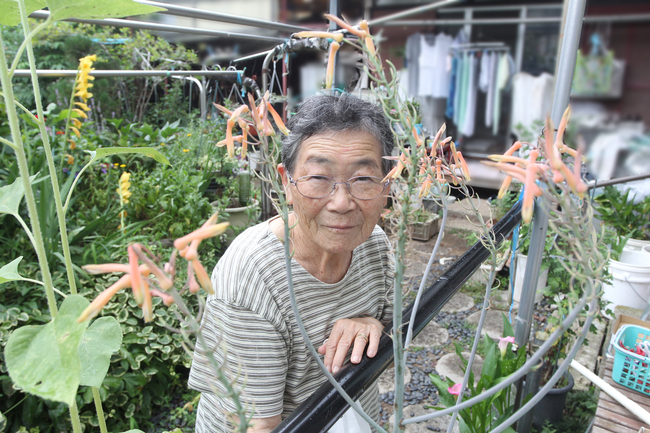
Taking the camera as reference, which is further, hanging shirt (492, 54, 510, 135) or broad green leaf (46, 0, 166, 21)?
hanging shirt (492, 54, 510, 135)

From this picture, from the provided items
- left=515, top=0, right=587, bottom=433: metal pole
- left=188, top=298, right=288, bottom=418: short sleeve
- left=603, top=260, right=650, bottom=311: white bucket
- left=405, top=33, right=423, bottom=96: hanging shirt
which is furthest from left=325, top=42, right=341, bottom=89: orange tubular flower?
left=405, top=33, right=423, bottom=96: hanging shirt

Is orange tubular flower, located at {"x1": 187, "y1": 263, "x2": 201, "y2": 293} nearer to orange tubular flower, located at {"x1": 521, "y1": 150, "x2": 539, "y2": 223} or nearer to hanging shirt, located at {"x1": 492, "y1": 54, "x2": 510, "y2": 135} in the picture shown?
orange tubular flower, located at {"x1": 521, "y1": 150, "x2": 539, "y2": 223}

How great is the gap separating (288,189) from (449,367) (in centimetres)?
263

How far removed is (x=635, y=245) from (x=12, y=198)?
4.79m

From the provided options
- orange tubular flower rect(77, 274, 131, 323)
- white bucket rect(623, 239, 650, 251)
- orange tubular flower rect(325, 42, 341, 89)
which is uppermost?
orange tubular flower rect(325, 42, 341, 89)

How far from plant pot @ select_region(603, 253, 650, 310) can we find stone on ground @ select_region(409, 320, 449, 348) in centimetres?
135

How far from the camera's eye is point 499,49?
6.22m

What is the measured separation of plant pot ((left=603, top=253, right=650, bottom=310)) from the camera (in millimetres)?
3412

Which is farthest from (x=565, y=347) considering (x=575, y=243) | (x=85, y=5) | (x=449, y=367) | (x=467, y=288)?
(x=85, y=5)

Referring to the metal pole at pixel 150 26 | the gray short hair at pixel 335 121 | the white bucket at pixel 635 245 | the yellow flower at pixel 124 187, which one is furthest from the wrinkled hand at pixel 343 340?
the white bucket at pixel 635 245

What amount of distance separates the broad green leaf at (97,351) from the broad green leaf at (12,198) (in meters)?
0.26

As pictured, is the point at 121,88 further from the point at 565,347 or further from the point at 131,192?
the point at 565,347

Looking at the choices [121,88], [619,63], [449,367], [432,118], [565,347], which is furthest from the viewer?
[121,88]

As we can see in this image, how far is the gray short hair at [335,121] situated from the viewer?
3.72 ft
